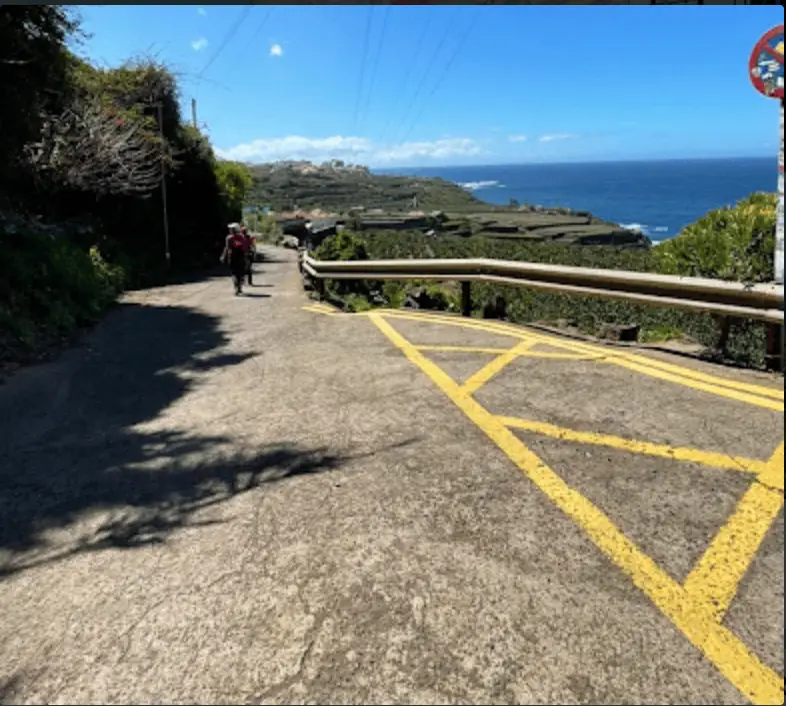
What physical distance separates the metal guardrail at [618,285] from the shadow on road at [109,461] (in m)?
3.03

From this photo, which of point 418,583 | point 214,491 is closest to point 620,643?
point 418,583

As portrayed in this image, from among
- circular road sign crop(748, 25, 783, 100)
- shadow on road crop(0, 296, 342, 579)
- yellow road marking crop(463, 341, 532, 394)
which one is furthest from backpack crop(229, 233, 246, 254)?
circular road sign crop(748, 25, 783, 100)

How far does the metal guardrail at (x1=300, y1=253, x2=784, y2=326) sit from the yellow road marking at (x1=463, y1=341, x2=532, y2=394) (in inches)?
35.5

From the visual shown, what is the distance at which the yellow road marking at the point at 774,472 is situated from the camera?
3.24 meters

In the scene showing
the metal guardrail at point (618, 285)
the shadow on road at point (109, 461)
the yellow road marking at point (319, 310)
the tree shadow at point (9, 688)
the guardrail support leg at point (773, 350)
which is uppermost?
the metal guardrail at point (618, 285)

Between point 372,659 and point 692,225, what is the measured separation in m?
8.91

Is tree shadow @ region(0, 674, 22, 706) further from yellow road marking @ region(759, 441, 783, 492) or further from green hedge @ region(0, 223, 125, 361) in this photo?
green hedge @ region(0, 223, 125, 361)

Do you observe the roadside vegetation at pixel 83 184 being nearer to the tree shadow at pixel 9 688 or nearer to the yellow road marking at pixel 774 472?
the tree shadow at pixel 9 688

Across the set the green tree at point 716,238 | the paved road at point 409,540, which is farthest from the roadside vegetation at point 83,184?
the green tree at point 716,238

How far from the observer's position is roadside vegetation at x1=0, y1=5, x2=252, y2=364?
33.3 ft

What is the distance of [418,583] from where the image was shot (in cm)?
273

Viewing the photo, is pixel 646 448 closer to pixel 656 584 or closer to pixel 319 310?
pixel 656 584

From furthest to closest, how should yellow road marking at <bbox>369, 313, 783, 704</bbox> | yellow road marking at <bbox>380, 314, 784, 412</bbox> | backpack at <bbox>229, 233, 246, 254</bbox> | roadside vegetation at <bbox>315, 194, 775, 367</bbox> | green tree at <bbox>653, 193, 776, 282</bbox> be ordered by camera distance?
backpack at <bbox>229, 233, 246, 254</bbox>, green tree at <bbox>653, 193, 776, 282</bbox>, roadside vegetation at <bbox>315, 194, 775, 367</bbox>, yellow road marking at <bbox>380, 314, 784, 412</bbox>, yellow road marking at <bbox>369, 313, 783, 704</bbox>

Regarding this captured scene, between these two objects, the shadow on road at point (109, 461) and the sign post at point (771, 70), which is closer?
the sign post at point (771, 70)
